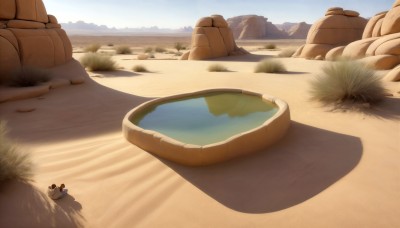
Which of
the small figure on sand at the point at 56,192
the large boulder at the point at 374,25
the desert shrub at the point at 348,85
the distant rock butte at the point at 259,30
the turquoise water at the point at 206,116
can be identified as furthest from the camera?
the distant rock butte at the point at 259,30

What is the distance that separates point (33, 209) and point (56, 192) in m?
0.22

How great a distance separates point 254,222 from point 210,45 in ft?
48.7

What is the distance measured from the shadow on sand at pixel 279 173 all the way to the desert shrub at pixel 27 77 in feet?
16.5

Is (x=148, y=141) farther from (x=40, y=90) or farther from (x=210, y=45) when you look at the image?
(x=210, y=45)

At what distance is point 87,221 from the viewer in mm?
2242

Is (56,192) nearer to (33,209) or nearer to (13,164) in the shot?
(33,209)

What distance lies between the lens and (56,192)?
2467 millimetres

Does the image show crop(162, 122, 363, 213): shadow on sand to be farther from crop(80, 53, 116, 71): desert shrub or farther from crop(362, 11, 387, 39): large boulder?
crop(362, 11, 387, 39): large boulder

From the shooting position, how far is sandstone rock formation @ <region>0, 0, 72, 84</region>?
6.71m

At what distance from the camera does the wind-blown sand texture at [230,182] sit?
88.8 inches

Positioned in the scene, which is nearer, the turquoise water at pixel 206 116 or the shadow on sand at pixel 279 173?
the shadow on sand at pixel 279 173

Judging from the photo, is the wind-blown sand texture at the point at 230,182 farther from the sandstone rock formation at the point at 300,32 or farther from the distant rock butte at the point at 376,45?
the sandstone rock formation at the point at 300,32

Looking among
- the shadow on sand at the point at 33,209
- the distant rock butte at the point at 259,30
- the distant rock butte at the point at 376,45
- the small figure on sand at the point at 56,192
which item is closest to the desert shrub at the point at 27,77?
the shadow on sand at the point at 33,209

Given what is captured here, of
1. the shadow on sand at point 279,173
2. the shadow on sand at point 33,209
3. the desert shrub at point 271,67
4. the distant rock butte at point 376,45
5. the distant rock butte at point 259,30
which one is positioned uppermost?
the distant rock butte at point 259,30
